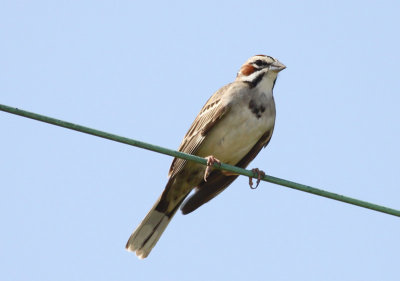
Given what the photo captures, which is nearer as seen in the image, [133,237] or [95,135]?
[95,135]

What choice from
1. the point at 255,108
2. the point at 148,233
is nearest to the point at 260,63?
the point at 255,108

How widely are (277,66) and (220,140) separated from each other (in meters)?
1.24

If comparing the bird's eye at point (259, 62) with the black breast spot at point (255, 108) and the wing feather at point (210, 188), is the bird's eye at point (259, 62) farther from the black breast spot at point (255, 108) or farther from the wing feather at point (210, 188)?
the wing feather at point (210, 188)

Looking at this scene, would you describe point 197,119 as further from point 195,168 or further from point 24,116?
point 24,116

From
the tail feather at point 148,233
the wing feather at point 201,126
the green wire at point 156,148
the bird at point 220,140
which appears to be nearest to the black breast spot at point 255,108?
the bird at point 220,140

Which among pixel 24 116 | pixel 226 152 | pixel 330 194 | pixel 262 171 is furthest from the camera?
pixel 226 152

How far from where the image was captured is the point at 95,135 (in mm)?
5719

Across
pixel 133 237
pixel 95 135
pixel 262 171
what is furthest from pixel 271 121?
pixel 95 135

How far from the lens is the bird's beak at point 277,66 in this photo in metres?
9.56

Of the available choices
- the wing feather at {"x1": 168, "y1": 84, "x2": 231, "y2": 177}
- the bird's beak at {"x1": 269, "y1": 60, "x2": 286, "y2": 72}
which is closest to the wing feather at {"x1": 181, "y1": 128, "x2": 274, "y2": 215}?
the wing feather at {"x1": 168, "y1": 84, "x2": 231, "y2": 177}

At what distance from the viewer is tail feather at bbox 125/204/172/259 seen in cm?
939

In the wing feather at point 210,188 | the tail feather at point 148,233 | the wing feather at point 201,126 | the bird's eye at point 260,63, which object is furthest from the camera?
the bird's eye at point 260,63

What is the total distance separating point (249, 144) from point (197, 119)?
2.47ft

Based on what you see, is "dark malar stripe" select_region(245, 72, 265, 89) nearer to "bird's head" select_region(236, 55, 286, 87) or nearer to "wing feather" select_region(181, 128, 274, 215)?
"bird's head" select_region(236, 55, 286, 87)
